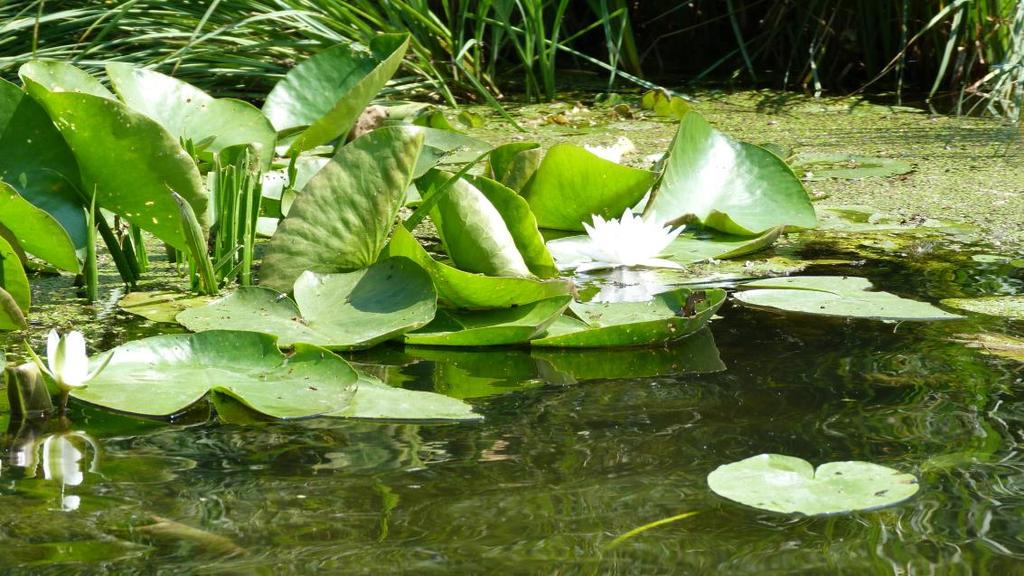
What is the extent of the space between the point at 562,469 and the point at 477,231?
1.59ft

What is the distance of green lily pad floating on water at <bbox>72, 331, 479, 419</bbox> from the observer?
97 cm

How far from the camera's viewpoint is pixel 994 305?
131cm

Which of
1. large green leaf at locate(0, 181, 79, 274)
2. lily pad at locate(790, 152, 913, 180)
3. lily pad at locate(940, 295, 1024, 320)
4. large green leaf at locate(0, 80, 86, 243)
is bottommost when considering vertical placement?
lily pad at locate(940, 295, 1024, 320)

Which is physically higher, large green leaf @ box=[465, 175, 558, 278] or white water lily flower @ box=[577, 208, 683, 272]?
large green leaf @ box=[465, 175, 558, 278]

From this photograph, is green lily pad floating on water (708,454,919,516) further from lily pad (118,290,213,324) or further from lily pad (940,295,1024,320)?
lily pad (118,290,213,324)

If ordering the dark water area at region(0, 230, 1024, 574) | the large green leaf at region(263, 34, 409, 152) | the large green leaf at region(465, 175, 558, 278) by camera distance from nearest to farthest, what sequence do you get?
the dark water area at region(0, 230, 1024, 574)
the large green leaf at region(465, 175, 558, 278)
the large green leaf at region(263, 34, 409, 152)

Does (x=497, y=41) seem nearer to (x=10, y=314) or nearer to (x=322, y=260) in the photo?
(x=322, y=260)

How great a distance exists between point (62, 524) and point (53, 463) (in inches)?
5.0

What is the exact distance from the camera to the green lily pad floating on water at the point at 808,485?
0.78m

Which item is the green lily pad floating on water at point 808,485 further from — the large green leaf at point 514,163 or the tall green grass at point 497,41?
the tall green grass at point 497,41

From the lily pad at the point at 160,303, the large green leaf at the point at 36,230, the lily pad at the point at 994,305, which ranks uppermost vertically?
the large green leaf at the point at 36,230

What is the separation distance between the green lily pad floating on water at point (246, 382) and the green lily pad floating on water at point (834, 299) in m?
0.49

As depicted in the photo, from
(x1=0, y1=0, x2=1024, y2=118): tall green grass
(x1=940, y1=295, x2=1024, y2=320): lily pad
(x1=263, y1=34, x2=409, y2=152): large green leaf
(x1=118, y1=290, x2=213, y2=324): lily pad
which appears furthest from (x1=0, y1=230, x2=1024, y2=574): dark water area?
(x1=0, y1=0, x2=1024, y2=118): tall green grass

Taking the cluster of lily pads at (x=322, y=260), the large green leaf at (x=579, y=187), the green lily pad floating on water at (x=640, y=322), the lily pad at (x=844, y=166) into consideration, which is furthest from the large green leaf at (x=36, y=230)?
the lily pad at (x=844, y=166)
